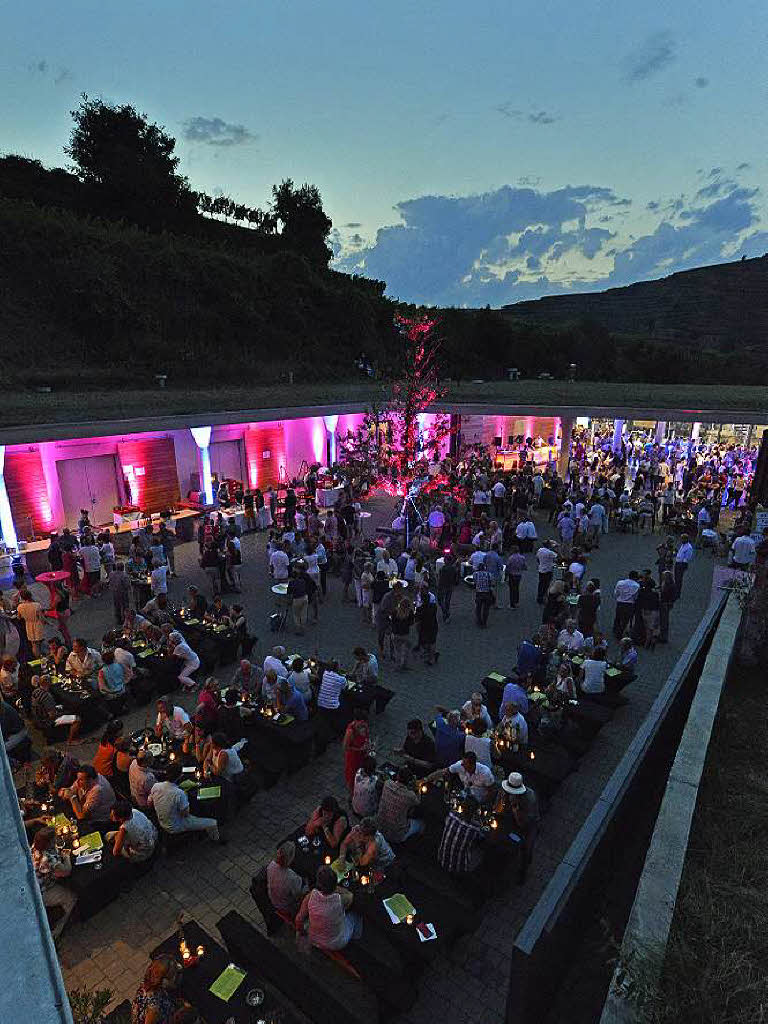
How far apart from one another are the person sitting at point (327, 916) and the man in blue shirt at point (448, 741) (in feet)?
7.83

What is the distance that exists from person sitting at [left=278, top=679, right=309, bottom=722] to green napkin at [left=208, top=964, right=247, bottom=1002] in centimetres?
347

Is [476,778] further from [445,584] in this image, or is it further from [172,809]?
[445,584]

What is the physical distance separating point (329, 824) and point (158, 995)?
202 centimetres

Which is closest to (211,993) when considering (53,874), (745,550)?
(53,874)

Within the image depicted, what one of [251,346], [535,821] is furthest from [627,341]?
[535,821]

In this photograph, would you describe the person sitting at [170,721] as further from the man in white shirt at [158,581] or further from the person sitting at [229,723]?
the man in white shirt at [158,581]

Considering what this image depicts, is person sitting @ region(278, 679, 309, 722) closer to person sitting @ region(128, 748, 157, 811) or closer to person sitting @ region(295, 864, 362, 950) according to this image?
person sitting @ region(128, 748, 157, 811)

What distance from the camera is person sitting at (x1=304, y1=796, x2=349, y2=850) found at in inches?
222

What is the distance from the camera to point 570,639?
30.5ft

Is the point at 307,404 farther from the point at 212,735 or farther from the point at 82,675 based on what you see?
the point at 212,735

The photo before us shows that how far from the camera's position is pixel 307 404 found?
22.1 m

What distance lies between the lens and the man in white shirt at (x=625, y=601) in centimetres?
1103

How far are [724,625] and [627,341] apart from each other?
59205mm

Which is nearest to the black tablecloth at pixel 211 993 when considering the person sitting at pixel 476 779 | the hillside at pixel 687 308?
the person sitting at pixel 476 779
